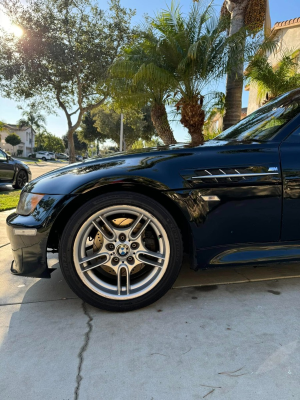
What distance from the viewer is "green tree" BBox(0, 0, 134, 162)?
13273 millimetres

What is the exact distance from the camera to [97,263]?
78.5 inches

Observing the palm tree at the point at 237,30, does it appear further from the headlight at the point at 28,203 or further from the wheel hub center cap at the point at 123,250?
the headlight at the point at 28,203

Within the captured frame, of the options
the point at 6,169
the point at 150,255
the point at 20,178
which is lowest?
the point at 150,255

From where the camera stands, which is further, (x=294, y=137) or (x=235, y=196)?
(x=294, y=137)

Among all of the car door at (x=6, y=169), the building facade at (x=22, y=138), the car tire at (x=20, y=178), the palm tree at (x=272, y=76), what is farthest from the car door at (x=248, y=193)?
the building facade at (x=22, y=138)

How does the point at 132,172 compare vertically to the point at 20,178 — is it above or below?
above

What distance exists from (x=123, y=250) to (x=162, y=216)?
370 millimetres

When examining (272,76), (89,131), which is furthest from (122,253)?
(89,131)

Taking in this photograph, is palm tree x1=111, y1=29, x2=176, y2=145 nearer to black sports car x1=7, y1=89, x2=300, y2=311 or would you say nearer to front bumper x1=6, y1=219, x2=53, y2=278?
black sports car x1=7, y1=89, x2=300, y2=311

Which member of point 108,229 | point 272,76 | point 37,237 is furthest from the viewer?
point 272,76

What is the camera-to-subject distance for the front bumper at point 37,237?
1914 mm

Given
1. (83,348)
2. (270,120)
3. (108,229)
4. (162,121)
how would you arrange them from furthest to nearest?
(162,121)
(270,120)
(108,229)
(83,348)

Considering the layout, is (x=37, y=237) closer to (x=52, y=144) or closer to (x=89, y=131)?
(x=89, y=131)

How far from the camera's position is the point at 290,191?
1991mm
